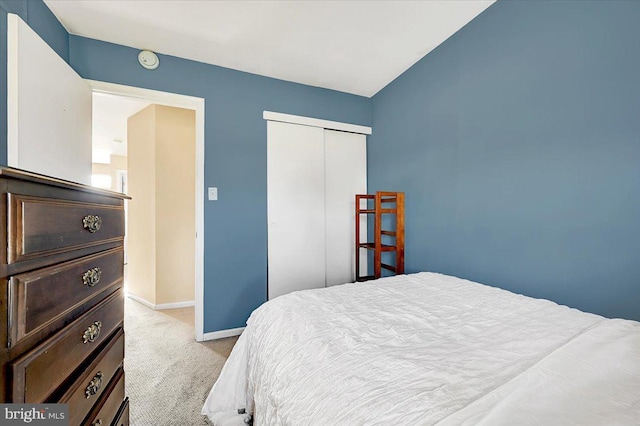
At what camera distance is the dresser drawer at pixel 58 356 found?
504 millimetres

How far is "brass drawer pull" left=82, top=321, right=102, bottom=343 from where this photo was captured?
757 mm

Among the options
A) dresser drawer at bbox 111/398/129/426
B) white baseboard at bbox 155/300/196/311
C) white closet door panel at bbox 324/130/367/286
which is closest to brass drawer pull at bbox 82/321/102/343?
dresser drawer at bbox 111/398/129/426

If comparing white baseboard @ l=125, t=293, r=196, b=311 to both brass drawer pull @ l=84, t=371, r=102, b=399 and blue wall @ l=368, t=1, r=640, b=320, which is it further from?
blue wall @ l=368, t=1, r=640, b=320

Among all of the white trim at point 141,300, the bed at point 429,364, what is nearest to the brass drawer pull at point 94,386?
the bed at point 429,364

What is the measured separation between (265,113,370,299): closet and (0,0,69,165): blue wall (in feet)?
5.33

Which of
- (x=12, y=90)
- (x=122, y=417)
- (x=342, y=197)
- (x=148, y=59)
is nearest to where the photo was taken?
(x=122, y=417)

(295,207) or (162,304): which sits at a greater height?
(295,207)

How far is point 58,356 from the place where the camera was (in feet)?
2.05

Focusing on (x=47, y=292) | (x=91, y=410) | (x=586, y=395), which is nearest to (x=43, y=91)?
(x=47, y=292)

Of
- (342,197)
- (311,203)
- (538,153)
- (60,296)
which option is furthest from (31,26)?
(538,153)

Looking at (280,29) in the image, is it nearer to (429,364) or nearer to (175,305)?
(429,364)

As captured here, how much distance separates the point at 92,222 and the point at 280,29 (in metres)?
1.92

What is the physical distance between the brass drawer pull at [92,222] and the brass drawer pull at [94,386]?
47 centimetres

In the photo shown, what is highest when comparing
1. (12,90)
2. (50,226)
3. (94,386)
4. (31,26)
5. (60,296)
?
(31,26)
